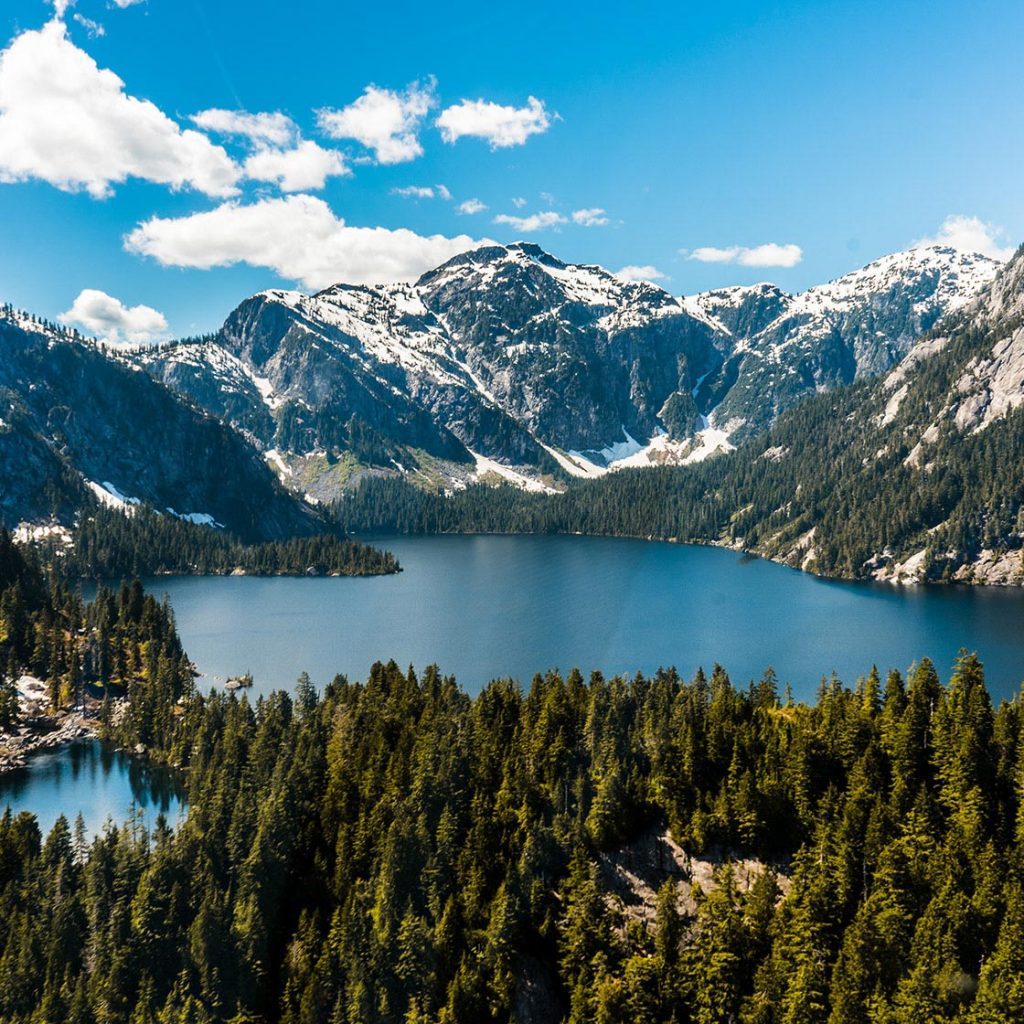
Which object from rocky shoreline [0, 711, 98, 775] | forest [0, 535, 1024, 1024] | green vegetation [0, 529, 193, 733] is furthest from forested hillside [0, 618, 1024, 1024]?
green vegetation [0, 529, 193, 733]

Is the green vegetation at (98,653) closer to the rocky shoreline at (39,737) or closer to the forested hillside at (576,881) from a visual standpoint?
the rocky shoreline at (39,737)

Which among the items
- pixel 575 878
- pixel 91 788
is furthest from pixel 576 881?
pixel 91 788

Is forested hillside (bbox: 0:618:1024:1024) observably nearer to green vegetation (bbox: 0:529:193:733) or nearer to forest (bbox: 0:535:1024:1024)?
forest (bbox: 0:535:1024:1024)

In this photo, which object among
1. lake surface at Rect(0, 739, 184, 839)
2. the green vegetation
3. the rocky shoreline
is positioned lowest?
lake surface at Rect(0, 739, 184, 839)

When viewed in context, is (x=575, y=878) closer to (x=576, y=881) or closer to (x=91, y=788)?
(x=576, y=881)

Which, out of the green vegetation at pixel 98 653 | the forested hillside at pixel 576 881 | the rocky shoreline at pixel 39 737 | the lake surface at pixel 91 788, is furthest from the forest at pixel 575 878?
the green vegetation at pixel 98 653

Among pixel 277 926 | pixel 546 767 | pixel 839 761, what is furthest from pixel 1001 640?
pixel 277 926
